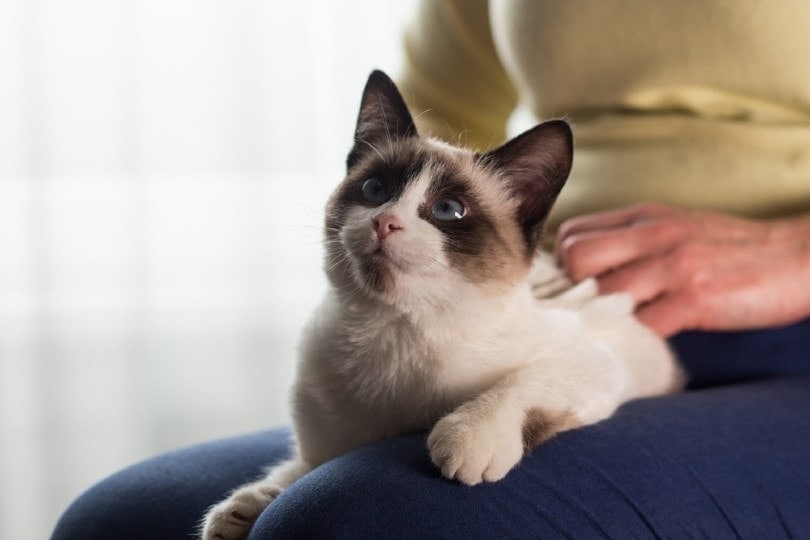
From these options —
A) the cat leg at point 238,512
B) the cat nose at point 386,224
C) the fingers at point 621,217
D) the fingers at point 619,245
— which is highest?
the cat nose at point 386,224

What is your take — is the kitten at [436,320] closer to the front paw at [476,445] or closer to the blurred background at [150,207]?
the front paw at [476,445]

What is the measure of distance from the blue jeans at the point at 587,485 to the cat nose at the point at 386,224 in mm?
242

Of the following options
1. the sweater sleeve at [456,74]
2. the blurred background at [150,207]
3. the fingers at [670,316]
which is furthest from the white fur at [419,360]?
the blurred background at [150,207]

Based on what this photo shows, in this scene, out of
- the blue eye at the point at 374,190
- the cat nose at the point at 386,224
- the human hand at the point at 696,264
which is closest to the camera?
the cat nose at the point at 386,224

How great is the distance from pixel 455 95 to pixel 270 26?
0.98 meters

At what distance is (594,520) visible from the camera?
879 mm

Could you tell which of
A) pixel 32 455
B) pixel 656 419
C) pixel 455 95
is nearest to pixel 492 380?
pixel 656 419

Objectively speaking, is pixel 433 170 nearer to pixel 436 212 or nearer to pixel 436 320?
pixel 436 212

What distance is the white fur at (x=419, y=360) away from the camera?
1.09m

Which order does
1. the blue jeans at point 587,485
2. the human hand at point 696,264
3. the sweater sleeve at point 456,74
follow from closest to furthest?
the blue jeans at point 587,485 < the human hand at point 696,264 < the sweater sleeve at point 456,74

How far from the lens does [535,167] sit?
1.21 m

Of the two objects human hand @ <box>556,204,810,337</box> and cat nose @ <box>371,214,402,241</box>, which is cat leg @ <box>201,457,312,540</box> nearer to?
cat nose @ <box>371,214,402,241</box>

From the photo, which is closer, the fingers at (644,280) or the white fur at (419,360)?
the white fur at (419,360)

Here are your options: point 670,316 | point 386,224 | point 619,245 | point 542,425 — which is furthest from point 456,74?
point 542,425
